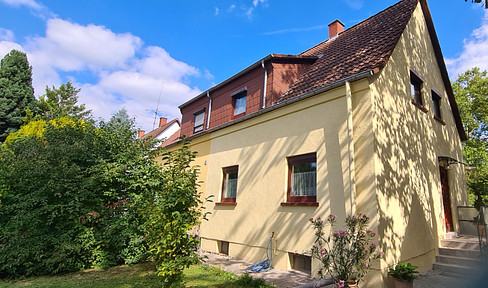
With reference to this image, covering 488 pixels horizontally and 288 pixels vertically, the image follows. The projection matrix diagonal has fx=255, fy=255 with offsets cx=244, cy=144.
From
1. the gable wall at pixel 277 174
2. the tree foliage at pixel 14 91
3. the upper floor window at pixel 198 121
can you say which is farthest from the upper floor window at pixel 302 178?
the tree foliage at pixel 14 91

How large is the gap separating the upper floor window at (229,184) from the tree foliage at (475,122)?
19532 millimetres

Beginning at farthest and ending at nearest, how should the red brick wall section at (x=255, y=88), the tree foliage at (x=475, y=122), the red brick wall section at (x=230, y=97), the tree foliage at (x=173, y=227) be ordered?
the tree foliage at (x=475, y=122), the red brick wall section at (x=230, y=97), the red brick wall section at (x=255, y=88), the tree foliage at (x=173, y=227)

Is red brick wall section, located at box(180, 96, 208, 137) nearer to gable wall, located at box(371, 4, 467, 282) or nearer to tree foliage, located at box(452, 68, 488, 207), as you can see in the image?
gable wall, located at box(371, 4, 467, 282)

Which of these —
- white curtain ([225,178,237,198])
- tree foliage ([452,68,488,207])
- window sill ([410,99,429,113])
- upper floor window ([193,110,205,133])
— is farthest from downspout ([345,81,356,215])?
tree foliage ([452,68,488,207])

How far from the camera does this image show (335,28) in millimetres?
13516

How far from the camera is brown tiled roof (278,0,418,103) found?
7043 mm

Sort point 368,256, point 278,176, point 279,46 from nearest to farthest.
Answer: point 368,256 < point 278,176 < point 279,46

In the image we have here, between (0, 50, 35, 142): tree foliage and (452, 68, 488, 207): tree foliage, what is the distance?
3561 cm

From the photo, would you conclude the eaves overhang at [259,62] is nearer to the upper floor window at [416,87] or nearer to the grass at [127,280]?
the upper floor window at [416,87]

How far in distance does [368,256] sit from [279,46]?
9708 mm

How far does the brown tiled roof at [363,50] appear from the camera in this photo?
7043mm

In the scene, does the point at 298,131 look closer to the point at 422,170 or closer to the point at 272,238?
the point at 272,238

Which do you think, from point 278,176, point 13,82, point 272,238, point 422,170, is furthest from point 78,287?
point 13,82

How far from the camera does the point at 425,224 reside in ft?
24.1
